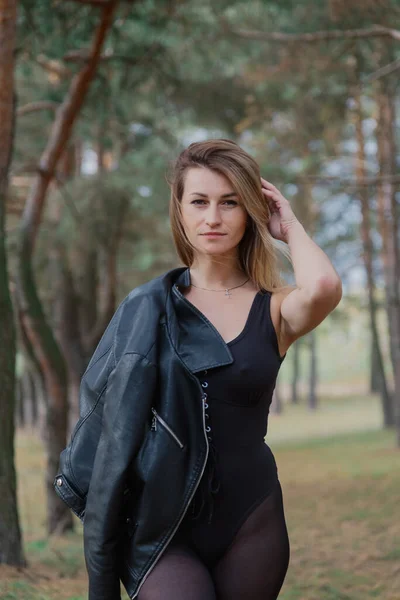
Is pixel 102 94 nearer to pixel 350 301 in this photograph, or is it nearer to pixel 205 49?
pixel 205 49

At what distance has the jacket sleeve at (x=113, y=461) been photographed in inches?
90.6

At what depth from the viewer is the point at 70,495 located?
97.8 inches

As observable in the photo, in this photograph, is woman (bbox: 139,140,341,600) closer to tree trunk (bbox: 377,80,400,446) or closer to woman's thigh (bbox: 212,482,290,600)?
woman's thigh (bbox: 212,482,290,600)

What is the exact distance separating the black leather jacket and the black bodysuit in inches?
2.9

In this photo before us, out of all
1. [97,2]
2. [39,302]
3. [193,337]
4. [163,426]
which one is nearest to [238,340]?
[193,337]

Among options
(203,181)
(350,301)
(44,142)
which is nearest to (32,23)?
(203,181)

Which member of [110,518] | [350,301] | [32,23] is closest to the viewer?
[110,518]

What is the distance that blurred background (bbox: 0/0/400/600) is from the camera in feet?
21.6

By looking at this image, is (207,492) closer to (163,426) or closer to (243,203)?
(163,426)

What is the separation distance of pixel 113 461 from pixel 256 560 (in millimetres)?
584

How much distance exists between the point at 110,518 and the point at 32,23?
656 centimetres

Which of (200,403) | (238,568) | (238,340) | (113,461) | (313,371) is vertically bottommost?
(313,371)

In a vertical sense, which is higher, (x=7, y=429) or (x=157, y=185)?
(x=157, y=185)

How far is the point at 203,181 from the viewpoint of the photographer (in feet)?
8.48
